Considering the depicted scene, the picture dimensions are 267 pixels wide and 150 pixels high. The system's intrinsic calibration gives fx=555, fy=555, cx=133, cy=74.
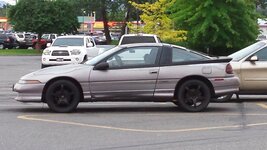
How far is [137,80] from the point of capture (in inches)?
468

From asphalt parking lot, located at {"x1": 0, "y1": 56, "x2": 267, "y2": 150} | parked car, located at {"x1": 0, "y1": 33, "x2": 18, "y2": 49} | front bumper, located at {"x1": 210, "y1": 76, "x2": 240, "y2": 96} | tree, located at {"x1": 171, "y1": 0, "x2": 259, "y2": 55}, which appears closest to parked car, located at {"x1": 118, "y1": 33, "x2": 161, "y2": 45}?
tree, located at {"x1": 171, "y1": 0, "x2": 259, "y2": 55}

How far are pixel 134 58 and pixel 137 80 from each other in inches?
21.6

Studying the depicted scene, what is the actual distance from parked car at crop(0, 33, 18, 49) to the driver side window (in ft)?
160

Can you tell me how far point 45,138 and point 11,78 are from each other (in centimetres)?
1443

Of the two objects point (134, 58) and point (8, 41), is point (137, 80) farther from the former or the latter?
point (8, 41)

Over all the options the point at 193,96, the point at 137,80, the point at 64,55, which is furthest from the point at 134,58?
the point at 64,55

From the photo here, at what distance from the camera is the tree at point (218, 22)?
96.6 feet

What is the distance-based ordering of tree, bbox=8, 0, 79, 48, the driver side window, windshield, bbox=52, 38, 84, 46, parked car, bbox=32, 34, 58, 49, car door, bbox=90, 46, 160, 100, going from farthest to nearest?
parked car, bbox=32, 34, 58, 49 → tree, bbox=8, 0, 79, 48 → windshield, bbox=52, 38, 84, 46 → the driver side window → car door, bbox=90, 46, 160, 100

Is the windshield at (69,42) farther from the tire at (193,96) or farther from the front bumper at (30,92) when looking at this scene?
the tire at (193,96)

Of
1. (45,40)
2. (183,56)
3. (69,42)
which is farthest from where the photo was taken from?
(45,40)

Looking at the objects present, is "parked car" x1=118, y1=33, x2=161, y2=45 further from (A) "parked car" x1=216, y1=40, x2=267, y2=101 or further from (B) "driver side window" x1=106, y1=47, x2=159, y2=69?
(B) "driver side window" x1=106, y1=47, x2=159, y2=69

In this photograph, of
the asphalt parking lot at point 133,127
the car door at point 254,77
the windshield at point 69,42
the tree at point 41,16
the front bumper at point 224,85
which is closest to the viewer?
the asphalt parking lot at point 133,127

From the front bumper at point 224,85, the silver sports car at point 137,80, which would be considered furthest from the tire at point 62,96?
the front bumper at point 224,85

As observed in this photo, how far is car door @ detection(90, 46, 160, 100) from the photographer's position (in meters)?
11.8
